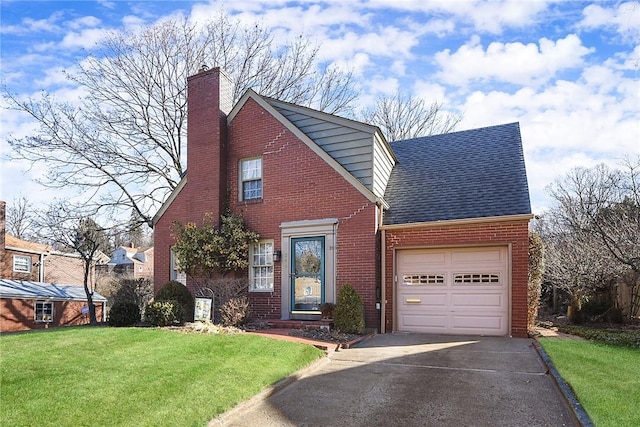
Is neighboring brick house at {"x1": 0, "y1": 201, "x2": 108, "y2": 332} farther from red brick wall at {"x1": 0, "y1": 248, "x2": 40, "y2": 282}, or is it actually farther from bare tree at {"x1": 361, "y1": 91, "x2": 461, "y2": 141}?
bare tree at {"x1": 361, "y1": 91, "x2": 461, "y2": 141}

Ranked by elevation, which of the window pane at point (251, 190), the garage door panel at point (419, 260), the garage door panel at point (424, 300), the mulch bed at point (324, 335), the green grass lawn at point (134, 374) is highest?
the window pane at point (251, 190)

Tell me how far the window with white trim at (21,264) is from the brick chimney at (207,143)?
68.6ft

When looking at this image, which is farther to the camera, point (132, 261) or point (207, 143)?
point (132, 261)

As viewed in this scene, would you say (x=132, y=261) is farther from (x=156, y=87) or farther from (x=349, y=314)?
(x=349, y=314)

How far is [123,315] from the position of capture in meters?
10.7

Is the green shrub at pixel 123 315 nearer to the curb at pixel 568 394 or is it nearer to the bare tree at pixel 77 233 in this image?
the bare tree at pixel 77 233

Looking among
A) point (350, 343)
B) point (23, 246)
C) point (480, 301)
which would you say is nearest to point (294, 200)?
point (350, 343)

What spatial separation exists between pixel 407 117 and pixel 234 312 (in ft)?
69.7

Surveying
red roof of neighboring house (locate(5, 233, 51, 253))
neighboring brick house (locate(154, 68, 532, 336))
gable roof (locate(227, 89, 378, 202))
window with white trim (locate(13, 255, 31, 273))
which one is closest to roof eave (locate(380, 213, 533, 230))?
neighboring brick house (locate(154, 68, 532, 336))

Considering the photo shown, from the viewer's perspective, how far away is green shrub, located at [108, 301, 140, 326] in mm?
10648

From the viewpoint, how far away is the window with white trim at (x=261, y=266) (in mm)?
12391

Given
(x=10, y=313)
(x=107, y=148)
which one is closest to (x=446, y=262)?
(x=107, y=148)

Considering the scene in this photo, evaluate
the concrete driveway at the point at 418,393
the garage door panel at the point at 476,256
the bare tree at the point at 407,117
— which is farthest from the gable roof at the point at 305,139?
the bare tree at the point at 407,117

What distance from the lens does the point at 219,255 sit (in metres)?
12.3
